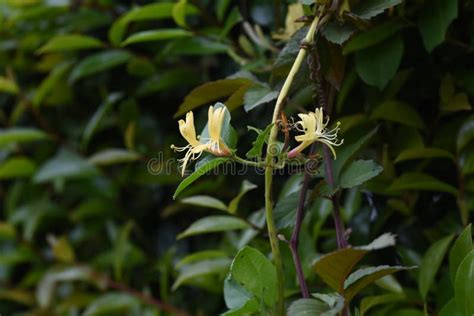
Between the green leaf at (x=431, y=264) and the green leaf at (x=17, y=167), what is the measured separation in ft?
3.26

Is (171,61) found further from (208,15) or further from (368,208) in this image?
(368,208)

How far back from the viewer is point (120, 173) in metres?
1.43

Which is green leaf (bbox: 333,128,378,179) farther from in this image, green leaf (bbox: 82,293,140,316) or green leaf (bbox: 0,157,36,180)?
green leaf (bbox: 0,157,36,180)

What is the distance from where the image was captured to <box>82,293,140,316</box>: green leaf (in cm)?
133

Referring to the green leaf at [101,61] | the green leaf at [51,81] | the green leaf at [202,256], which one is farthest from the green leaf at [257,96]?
the green leaf at [51,81]

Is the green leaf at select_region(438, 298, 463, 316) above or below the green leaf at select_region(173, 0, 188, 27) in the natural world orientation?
below

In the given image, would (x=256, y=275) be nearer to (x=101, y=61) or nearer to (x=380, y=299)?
(x=380, y=299)

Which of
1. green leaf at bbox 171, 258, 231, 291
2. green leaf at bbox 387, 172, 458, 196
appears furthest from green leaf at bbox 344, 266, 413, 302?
green leaf at bbox 171, 258, 231, 291

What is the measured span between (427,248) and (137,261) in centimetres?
70

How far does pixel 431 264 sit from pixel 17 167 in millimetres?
1022

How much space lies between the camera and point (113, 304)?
1337 mm

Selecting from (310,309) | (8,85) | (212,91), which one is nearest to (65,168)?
(8,85)

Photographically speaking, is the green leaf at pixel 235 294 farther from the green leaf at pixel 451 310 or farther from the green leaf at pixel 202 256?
the green leaf at pixel 202 256

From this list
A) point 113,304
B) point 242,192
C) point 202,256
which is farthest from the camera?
point 113,304
